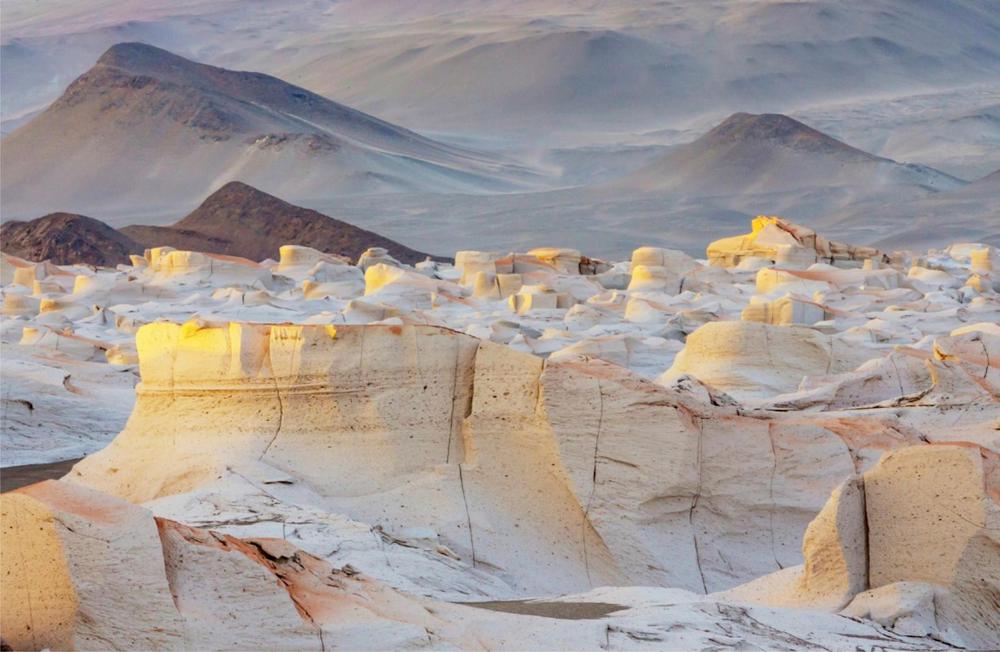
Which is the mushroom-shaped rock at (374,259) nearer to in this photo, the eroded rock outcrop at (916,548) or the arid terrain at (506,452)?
the arid terrain at (506,452)

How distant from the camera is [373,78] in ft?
374

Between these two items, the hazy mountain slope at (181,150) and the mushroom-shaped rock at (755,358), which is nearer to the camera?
the mushroom-shaped rock at (755,358)

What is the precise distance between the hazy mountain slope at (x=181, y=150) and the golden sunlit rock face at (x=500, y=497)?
231 ft

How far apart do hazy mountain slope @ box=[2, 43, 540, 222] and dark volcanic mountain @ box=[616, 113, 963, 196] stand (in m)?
12.8

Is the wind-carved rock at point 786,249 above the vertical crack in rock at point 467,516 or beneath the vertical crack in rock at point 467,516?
above

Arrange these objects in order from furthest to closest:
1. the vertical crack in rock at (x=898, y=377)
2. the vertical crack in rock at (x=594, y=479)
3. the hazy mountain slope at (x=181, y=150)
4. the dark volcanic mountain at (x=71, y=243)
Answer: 1. the hazy mountain slope at (x=181, y=150)
2. the dark volcanic mountain at (x=71, y=243)
3. the vertical crack in rock at (x=898, y=377)
4. the vertical crack in rock at (x=594, y=479)

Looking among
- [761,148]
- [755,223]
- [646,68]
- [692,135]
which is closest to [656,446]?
[755,223]

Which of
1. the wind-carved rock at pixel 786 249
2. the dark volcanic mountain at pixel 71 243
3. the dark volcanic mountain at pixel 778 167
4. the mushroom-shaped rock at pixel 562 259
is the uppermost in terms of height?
the dark volcanic mountain at pixel 778 167

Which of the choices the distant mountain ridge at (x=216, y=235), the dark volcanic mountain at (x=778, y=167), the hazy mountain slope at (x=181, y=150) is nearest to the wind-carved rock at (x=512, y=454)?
the distant mountain ridge at (x=216, y=235)

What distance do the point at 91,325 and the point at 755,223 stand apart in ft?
49.7

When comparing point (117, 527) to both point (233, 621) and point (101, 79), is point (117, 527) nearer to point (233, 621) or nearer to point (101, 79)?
point (233, 621)

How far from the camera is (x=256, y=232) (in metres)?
49.3

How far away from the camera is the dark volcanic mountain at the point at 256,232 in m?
46.6

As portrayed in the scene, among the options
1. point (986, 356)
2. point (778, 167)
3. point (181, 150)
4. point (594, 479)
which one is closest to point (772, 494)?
point (594, 479)
